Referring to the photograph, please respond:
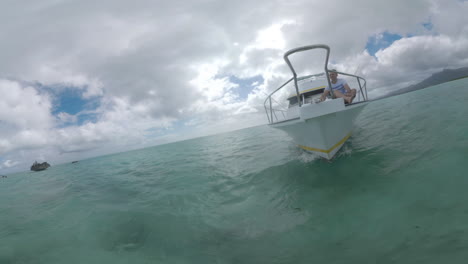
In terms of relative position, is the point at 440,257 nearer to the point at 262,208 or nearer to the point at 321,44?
the point at 262,208

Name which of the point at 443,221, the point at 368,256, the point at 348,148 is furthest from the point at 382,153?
the point at 368,256

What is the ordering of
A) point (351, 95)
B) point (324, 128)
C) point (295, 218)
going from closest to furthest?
point (295, 218) → point (324, 128) → point (351, 95)

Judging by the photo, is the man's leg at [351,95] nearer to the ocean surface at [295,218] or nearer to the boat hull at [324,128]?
the boat hull at [324,128]

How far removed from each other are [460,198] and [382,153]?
3250mm

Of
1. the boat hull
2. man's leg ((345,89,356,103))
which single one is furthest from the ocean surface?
man's leg ((345,89,356,103))

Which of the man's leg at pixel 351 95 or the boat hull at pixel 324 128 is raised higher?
the man's leg at pixel 351 95

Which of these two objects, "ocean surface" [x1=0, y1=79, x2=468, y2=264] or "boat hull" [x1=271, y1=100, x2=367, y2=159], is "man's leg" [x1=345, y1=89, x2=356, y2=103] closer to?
"boat hull" [x1=271, y1=100, x2=367, y2=159]

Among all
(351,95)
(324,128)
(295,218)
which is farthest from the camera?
(351,95)

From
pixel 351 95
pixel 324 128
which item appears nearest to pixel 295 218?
pixel 324 128

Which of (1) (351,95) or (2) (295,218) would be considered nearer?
(2) (295,218)

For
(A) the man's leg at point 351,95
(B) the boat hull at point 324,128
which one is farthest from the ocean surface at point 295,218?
(A) the man's leg at point 351,95

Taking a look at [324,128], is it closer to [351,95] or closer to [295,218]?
[351,95]

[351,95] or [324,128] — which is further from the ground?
[351,95]

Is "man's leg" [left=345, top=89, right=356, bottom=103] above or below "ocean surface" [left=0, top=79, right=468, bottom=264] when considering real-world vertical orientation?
above
